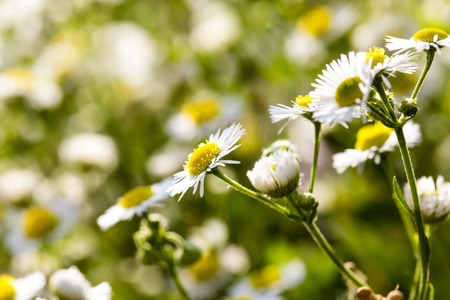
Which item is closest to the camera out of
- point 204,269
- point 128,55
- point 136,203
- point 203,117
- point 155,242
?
point 155,242

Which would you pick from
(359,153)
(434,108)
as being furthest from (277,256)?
(434,108)

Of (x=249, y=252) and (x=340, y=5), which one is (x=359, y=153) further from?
(x=340, y=5)

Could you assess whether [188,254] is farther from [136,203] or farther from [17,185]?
[17,185]

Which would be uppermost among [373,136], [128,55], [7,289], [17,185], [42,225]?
[128,55]

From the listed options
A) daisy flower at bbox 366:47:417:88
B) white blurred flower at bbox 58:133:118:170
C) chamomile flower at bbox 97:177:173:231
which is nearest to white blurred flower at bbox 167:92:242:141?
white blurred flower at bbox 58:133:118:170

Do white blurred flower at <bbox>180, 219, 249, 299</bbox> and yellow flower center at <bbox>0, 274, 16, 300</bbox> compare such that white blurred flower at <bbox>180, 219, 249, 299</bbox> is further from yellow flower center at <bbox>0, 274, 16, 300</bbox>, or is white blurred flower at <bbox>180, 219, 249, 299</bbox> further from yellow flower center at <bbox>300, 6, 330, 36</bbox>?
yellow flower center at <bbox>300, 6, 330, 36</bbox>

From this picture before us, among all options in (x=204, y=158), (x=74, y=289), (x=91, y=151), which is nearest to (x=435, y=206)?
(x=204, y=158)
